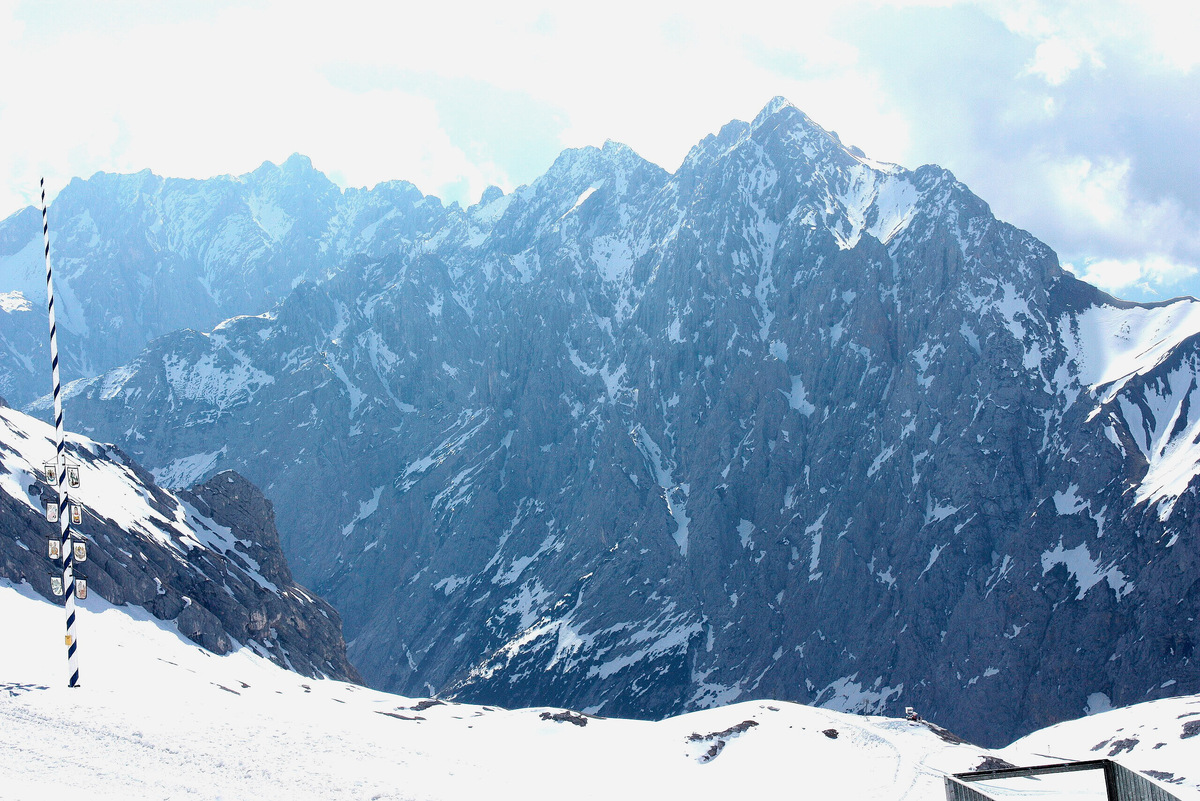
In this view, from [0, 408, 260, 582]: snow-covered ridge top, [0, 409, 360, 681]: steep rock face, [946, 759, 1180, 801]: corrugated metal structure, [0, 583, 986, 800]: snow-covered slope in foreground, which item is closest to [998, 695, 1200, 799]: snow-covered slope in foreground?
[0, 583, 986, 800]: snow-covered slope in foreground

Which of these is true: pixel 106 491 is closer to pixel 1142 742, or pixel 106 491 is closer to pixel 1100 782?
pixel 1142 742

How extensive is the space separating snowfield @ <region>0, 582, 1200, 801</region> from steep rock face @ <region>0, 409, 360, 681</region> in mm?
5001

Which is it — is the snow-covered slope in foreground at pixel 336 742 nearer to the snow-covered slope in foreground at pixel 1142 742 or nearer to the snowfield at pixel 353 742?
the snowfield at pixel 353 742

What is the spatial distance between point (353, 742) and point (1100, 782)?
117 feet

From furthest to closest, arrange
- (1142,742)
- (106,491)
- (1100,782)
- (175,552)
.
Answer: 1. (106,491)
2. (175,552)
3. (1142,742)
4. (1100,782)

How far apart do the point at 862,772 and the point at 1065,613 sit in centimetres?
16651

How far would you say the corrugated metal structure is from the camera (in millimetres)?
13531

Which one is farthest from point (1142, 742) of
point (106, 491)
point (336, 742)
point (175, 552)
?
point (106, 491)

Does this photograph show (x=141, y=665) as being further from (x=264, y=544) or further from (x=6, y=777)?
(x=264, y=544)

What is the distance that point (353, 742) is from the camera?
4256 centimetres

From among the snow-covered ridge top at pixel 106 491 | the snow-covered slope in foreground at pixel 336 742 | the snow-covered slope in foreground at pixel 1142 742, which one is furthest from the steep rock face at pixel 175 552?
the snow-covered slope in foreground at pixel 1142 742

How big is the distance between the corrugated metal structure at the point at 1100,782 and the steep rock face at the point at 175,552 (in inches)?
2884

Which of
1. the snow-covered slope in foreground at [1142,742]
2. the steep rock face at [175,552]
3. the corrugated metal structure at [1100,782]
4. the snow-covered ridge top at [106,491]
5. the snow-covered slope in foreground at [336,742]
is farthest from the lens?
the snow-covered ridge top at [106,491]

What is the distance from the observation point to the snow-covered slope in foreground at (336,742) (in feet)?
109
